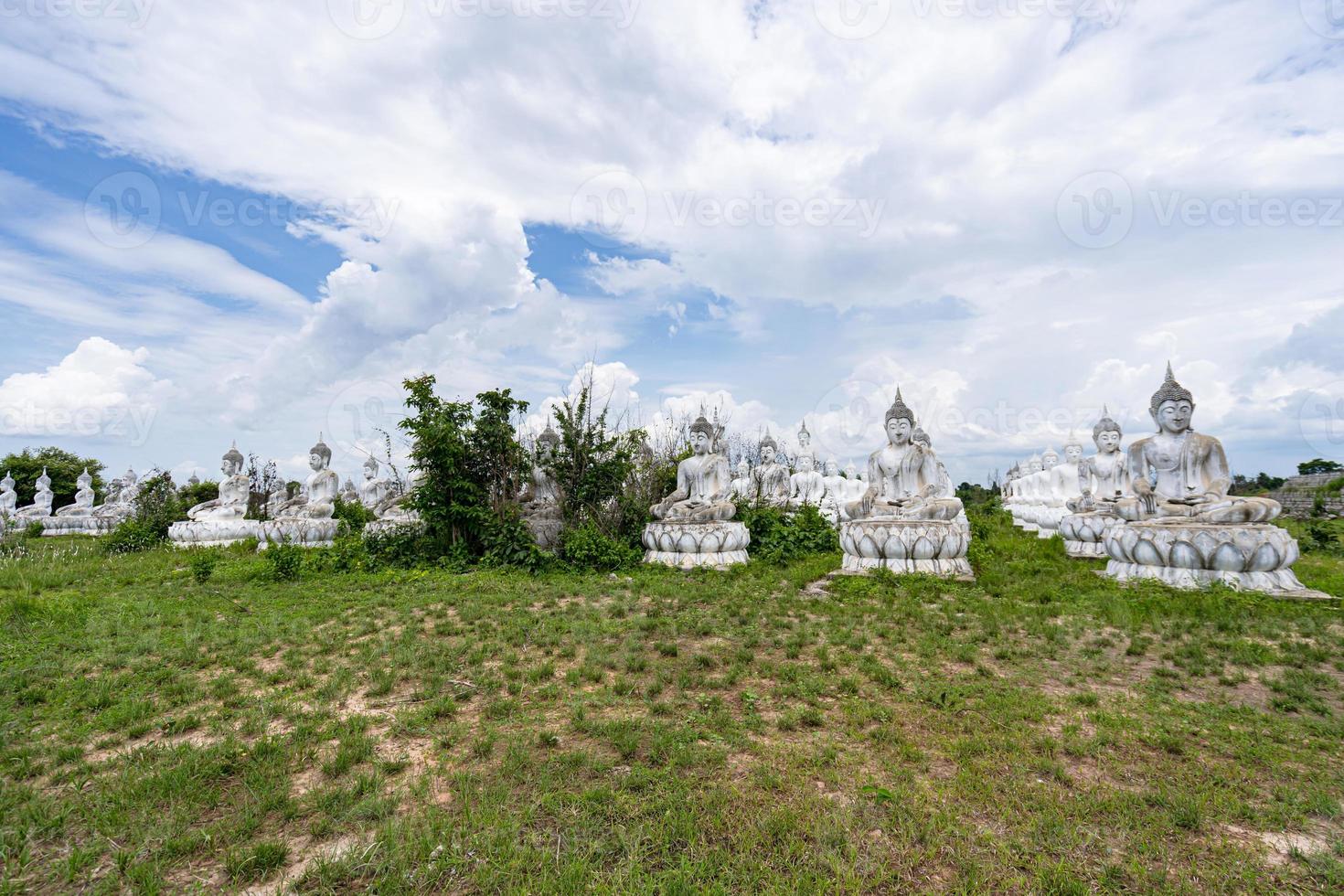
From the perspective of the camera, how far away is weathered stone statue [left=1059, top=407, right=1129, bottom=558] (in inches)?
510

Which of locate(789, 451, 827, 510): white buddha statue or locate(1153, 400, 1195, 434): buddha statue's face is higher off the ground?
locate(1153, 400, 1195, 434): buddha statue's face

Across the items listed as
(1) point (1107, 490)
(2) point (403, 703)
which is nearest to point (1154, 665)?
(2) point (403, 703)

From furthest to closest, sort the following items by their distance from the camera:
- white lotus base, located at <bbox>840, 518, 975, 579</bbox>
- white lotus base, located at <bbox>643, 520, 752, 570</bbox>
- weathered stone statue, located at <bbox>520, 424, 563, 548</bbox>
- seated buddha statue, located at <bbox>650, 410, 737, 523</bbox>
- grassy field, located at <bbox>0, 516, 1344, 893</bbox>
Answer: weathered stone statue, located at <bbox>520, 424, 563, 548</bbox>
seated buddha statue, located at <bbox>650, 410, 737, 523</bbox>
white lotus base, located at <bbox>643, 520, 752, 570</bbox>
white lotus base, located at <bbox>840, 518, 975, 579</bbox>
grassy field, located at <bbox>0, 516, 1344, 893</bbox>

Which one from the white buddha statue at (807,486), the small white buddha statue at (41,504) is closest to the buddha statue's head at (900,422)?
the white buddha statue at (807,486)

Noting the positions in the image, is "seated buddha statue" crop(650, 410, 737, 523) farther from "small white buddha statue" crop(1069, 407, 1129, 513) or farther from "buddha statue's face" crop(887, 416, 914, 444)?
"small white buddha statue" crop(1069, 407, 1129, 513)

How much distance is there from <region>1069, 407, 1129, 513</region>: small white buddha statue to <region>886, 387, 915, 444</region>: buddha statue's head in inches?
209

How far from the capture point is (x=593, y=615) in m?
7.38

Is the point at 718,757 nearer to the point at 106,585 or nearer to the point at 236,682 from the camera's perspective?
the point at 236,682

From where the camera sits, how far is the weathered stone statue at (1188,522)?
853 cm

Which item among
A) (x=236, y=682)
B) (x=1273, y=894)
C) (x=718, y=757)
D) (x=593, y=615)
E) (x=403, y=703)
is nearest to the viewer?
(x=1273, y=894)

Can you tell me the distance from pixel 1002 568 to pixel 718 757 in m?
8.48

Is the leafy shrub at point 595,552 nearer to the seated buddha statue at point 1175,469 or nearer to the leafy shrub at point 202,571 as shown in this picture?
the leafy shrub at point 202,571

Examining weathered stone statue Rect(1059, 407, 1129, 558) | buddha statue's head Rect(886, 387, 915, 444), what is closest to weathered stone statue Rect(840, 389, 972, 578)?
buddha statue's head Rect(886, 387, 915, 444)

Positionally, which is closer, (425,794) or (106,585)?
(425,794)
